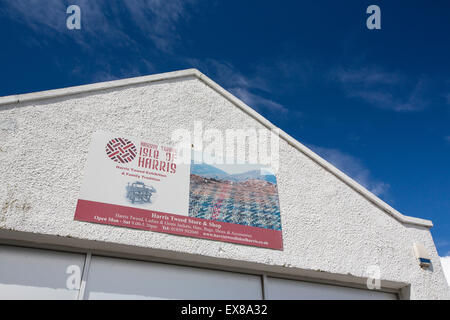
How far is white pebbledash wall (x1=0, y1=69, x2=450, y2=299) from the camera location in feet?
11.4

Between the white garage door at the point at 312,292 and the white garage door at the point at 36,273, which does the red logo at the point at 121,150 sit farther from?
the white garage door at the point at 312,292

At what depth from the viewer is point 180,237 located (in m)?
3.82

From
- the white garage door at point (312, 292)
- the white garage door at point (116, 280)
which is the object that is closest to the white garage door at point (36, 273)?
the white garage door at point (116, 280)

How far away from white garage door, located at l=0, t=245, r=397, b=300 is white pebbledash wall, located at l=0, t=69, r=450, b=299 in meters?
0.12

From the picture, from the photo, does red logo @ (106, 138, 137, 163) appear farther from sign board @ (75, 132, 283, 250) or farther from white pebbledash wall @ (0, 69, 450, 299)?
white pebbledash wall @ (0, 69, 450, 299)

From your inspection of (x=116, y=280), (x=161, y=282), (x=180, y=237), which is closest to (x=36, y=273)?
(x=116, y=280)

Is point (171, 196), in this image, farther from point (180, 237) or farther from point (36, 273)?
point (36, 273)

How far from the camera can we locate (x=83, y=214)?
3.53 metres

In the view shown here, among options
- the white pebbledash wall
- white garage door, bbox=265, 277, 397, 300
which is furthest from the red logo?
white garage door, bbox=265, 277, 397, 300

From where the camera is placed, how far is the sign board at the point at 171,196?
373 cm

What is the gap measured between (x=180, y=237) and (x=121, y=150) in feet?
3.75

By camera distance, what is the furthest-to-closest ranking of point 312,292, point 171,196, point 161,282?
point 312,292, point 171,196, point 161,282

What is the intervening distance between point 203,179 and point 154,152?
25.1 inches
